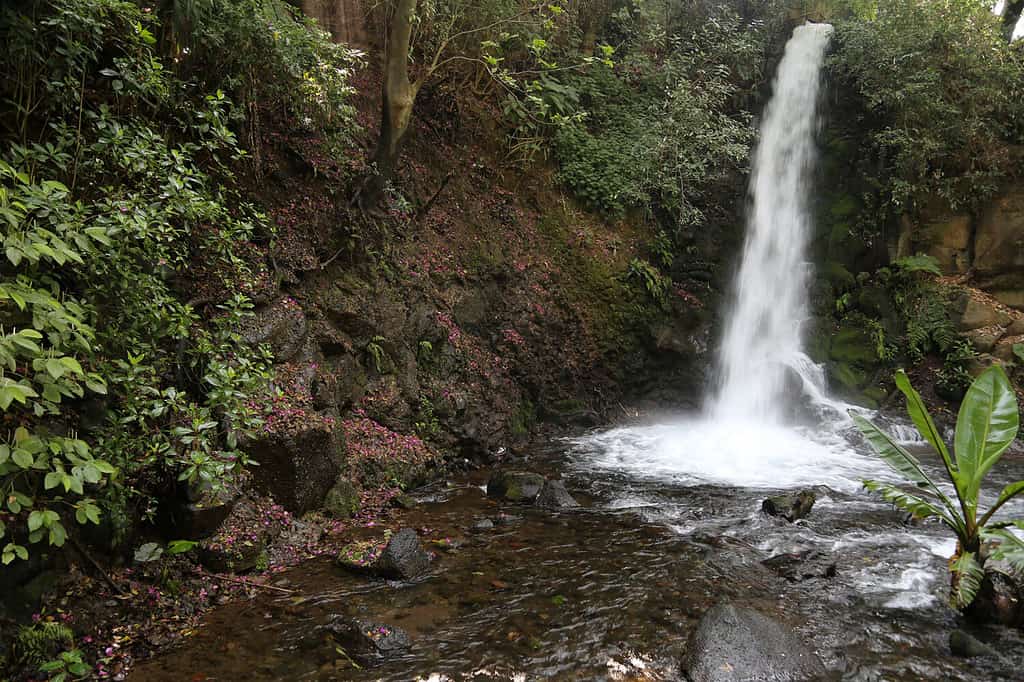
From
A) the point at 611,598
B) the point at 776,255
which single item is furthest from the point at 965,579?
the point at 776,255

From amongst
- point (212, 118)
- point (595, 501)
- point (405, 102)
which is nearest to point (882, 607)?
point (595, 501)

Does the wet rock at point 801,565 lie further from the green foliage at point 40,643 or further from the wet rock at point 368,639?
the green foliage at point 40,643

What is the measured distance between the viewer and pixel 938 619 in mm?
4215

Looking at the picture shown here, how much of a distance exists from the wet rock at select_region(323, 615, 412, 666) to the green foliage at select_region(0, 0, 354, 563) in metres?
1.31

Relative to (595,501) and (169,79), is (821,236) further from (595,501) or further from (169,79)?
(169,79)

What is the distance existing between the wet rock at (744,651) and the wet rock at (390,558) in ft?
7.41

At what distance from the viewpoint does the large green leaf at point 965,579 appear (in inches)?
157

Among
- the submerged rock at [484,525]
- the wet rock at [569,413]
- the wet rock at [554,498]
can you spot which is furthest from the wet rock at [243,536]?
the wet rock at [569,413]

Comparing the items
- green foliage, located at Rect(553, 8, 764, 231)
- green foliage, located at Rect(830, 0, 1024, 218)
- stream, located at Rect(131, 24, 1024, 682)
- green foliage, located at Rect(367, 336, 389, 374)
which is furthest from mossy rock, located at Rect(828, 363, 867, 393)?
green foliage, located at Rect(367, 336, 389, 374)

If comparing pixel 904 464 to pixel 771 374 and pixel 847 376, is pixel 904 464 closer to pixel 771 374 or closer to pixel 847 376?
pixel 771 374

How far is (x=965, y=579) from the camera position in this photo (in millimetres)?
4012

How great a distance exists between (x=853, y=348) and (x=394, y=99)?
34.9 feet

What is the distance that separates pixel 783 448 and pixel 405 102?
27.5 feet

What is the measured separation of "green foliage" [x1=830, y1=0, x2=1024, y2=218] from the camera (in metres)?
11.2
